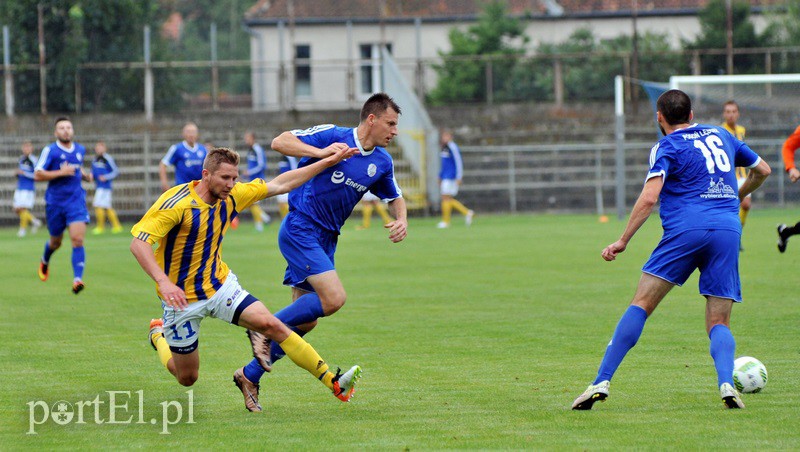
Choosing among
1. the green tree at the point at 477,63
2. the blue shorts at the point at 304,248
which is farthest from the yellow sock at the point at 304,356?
the green tree at the point at 477,63

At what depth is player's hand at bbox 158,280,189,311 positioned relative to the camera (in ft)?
21.5

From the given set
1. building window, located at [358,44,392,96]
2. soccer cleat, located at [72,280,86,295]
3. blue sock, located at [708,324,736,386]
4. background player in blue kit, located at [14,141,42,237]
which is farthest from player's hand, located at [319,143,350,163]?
building window, located at [358,44,392,96]

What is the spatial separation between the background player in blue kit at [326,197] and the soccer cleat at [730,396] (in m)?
2.35

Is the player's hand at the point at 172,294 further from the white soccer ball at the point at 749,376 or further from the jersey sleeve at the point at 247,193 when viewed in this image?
the white soccer ball at the point at 749,376

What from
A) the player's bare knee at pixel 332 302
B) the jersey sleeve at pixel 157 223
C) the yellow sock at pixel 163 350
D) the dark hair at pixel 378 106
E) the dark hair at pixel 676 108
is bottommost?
the yellow sock at pixel 163 350

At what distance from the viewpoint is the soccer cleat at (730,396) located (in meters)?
6.75

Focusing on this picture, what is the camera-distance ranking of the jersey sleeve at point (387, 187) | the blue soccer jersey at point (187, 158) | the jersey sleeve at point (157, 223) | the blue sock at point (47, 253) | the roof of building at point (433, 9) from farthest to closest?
the roof of building at point (433, 9) → the blue soccer jersey at point (187, 158) → the blue sock at point (47, 253) → the jersey sleeve at point (387, 187) → the jersey sleeve at point (157, 223)

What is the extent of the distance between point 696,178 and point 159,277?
3238 millimetres

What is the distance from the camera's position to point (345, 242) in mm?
22734

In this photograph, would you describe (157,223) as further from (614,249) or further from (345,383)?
(614,249)

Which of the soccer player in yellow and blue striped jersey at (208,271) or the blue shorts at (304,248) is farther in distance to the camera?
the blue shorts at (304,248)

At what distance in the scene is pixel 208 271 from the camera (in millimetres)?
7039

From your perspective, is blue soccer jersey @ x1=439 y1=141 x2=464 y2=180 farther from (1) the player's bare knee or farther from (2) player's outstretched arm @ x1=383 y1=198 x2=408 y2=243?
(1) the player's bare knee

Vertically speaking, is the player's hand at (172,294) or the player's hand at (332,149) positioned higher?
the player's hand at (332,149)
